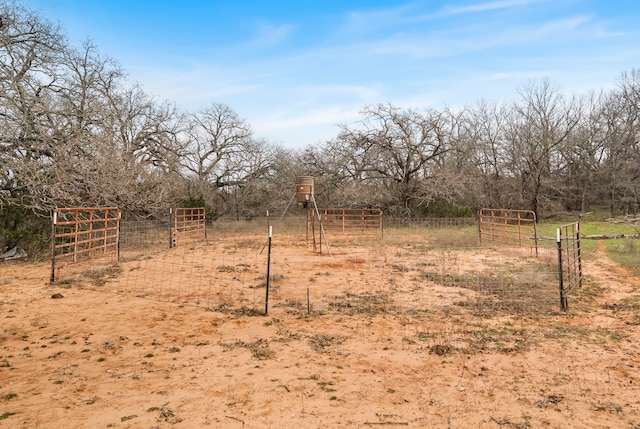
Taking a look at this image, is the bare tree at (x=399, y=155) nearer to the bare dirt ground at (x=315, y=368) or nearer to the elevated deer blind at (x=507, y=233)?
the elevated deer blind at (x=507, y=233)

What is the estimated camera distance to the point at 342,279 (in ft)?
24.5

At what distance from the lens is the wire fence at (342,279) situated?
18.5 feet

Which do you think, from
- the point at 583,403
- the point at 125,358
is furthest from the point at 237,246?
the point at 583,403

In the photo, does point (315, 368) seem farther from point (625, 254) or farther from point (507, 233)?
point (507, 233)

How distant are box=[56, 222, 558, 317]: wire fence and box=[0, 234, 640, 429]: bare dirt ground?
1.61 feet

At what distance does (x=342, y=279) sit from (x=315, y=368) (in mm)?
3994

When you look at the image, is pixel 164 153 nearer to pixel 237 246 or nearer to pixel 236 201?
pixel 236 201

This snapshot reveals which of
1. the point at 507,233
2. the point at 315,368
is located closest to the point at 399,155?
the point at 507,233

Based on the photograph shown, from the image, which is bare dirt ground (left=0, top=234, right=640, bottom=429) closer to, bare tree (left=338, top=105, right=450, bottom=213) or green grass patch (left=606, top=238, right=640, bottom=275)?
green grass patch (left=606, top=238, right=640, bottom=275)

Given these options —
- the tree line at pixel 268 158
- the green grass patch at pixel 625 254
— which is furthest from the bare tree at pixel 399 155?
the green grass patch at pixel 625 254

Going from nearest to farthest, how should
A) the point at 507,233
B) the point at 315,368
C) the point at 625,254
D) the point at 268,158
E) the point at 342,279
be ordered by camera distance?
the point at 315,368 → the point at 342,279 → the point at 625,254 → the point at 507,233 → the point at 268,158

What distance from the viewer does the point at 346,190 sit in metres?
19.9

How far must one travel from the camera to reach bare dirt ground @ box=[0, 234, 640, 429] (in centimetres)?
270

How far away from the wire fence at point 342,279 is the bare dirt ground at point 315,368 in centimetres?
49
